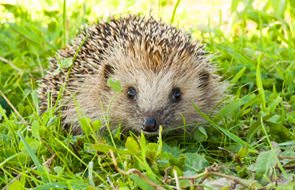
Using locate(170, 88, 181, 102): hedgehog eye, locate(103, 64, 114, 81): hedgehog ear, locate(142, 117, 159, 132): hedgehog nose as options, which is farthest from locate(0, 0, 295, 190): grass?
locate(103, 64, 114, 81): hedgehog ear

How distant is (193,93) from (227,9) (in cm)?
213

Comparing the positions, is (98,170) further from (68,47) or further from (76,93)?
(68,47)

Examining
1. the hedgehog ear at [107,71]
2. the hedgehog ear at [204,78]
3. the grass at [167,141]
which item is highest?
the hedgehog ear at [107,71]

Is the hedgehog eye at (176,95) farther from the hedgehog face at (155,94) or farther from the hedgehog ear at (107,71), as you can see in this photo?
the hedgehog ear at (107,71)

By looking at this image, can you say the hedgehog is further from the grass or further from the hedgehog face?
the grass

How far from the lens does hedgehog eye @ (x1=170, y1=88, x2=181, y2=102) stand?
2.45m

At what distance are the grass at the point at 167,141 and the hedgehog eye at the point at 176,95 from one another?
23 centimetres

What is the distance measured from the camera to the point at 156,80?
2369 mm

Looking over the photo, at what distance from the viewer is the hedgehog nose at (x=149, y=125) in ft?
7.02

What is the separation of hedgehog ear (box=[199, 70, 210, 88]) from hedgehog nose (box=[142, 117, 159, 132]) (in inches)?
24.6

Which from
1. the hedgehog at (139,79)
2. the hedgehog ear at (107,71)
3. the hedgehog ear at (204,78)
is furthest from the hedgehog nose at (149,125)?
the hedgehog ear at (204,78)

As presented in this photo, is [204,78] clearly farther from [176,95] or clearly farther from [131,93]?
[131,93]

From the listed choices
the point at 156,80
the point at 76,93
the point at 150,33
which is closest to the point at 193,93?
the point at 156,80

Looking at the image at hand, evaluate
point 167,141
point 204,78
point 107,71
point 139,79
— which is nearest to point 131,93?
point 139,79
